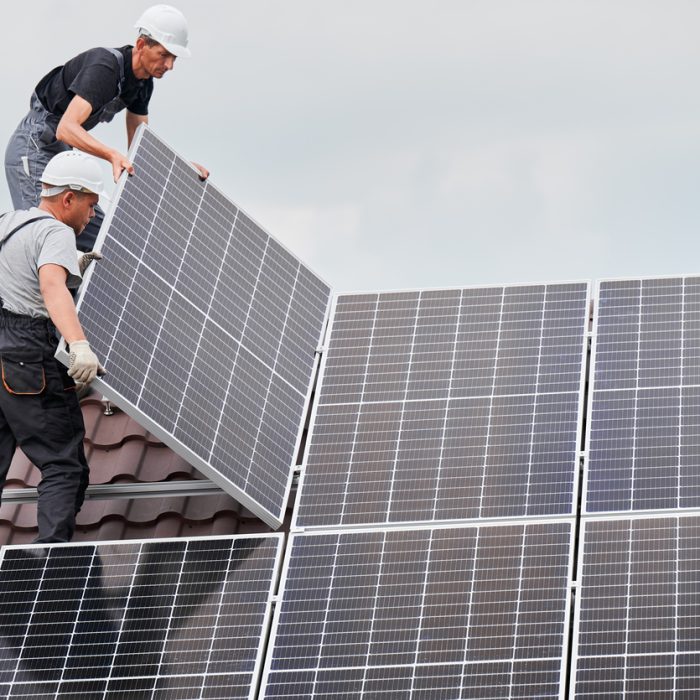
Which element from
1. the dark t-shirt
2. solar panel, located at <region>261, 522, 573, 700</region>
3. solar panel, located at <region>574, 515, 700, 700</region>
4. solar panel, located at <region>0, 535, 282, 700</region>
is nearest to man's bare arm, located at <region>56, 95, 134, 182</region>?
the dark t-shirt

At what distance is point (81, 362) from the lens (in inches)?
406

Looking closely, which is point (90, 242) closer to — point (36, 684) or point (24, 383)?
point (24, 383)

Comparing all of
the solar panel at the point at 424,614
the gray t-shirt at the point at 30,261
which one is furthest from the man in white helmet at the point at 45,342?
the solar panel at the point at 424,614

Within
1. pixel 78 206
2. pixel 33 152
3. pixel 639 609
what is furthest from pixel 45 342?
pixel 639 609

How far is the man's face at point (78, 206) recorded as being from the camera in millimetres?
11219

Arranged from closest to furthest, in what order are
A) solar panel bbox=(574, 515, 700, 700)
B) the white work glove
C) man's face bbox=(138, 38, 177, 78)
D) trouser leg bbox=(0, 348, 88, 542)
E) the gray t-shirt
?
solar panel bbox=(574, 515, 700, 700)
the white work glove
the gray t-shirt
trouser leg bbox=(0, 348, 88, 542)
man's face bbox=(138, 38, 177, 78)

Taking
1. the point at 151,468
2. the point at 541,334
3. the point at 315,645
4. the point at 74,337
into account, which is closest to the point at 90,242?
the point at 151,468

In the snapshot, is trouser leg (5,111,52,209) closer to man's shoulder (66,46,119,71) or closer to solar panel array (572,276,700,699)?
man's shoulder (66,46,119,71)

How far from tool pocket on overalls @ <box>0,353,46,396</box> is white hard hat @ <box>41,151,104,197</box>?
1141 mm

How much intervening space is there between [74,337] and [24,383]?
81cm

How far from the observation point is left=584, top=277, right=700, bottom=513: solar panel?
10367 mm

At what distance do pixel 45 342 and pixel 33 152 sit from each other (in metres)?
2.33

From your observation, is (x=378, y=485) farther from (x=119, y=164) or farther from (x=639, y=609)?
(x=119, y=164)

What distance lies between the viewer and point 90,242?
13.0m
